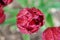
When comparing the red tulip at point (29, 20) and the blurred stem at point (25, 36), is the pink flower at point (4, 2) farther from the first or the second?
the blurred stem at point (25, 36)

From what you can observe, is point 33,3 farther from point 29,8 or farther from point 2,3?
point 2,3

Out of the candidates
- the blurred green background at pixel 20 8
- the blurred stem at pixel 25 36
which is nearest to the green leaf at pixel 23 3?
the blurred green background at pixel 20 8

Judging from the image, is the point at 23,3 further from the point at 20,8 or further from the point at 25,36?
the point at 25,36

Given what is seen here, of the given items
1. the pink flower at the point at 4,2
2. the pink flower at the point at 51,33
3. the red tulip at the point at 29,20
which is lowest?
the pink flower at the point at 51,33

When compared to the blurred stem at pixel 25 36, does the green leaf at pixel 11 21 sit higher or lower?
higher

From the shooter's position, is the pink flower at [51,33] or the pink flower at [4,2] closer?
the pink flower at [51,33]

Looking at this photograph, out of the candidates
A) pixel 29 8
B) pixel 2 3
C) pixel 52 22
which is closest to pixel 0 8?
pixel 2 3
